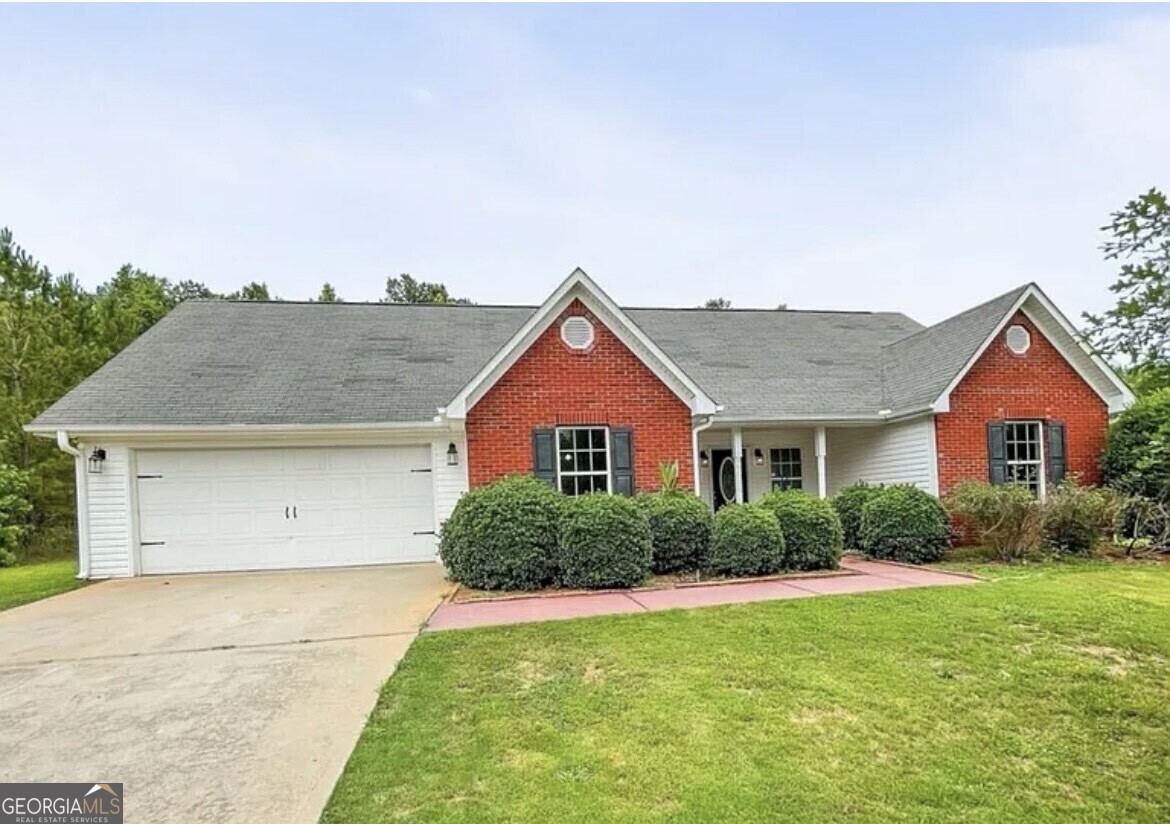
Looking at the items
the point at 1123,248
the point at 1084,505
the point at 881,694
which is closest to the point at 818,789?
Result: the point at 881,694

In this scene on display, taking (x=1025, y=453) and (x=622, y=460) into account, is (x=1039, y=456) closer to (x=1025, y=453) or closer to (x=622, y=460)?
(x=1025, y=453)

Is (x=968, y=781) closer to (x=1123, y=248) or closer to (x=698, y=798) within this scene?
(x=698, y=798)

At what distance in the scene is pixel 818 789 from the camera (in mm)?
3420

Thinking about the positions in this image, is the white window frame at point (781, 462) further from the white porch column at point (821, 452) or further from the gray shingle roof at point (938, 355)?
the gray shingle roof at point (938, 355)

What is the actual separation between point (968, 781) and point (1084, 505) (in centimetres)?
897

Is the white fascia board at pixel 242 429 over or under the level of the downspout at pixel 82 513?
over

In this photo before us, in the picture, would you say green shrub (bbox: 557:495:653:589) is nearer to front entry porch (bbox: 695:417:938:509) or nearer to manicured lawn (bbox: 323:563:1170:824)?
manicured lawn (bbox: 323:563:1170:824)

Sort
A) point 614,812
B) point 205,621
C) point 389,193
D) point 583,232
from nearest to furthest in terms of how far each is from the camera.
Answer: point 614,812 < point 205,621 < point 389,193 < point 583,232

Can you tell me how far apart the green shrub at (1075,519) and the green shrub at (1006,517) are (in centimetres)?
31

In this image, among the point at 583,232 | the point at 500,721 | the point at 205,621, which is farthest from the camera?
the point at 583,232

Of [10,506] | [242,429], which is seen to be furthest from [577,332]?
[10,506]

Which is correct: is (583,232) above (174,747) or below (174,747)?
above

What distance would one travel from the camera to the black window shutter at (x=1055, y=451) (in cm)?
1243

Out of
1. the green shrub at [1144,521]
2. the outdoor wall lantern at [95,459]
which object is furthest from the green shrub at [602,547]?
the green shrub at [1144,521]
